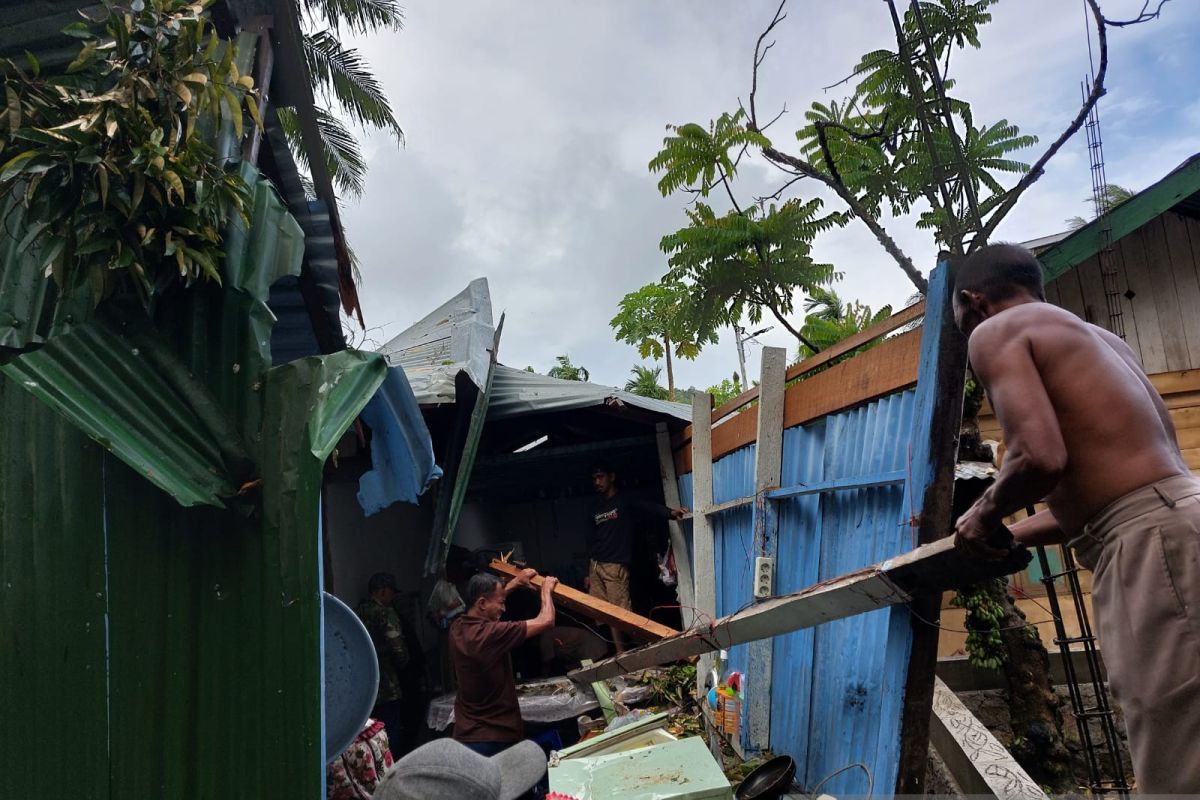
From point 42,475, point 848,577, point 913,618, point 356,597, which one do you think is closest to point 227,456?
point 42,475

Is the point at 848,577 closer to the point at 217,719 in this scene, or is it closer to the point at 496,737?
the point at 217,719

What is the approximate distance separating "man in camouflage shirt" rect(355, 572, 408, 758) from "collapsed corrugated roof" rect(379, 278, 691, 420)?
1.90m

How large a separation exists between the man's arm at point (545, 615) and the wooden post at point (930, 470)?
2.70m

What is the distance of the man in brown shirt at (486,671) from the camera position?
4777 millimetres

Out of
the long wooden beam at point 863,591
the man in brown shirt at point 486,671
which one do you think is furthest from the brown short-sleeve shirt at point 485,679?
the long wooden beam at point 863,591

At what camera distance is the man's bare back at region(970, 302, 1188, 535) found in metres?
1.82

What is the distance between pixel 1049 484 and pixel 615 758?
1903 millimetres

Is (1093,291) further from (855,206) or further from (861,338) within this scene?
(861,338)

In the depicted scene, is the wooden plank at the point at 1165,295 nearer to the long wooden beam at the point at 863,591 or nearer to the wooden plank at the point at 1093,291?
the wooden plank at the point at 1093,291

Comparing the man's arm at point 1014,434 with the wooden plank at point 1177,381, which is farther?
the wooden plank at point 1177,381

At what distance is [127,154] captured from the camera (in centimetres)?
255

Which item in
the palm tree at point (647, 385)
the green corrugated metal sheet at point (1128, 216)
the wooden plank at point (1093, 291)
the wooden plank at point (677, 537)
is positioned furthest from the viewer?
the palm tree at point (647, 385)

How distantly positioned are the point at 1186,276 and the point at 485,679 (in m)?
6.89

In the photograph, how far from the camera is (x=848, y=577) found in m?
2.52
